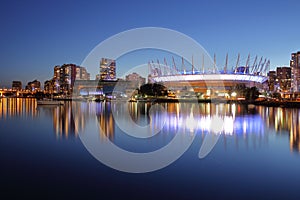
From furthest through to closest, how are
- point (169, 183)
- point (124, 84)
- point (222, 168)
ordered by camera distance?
1. point (124, 84)
2. point (222, 168)
3. point (169, 183)

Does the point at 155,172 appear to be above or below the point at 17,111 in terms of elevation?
below

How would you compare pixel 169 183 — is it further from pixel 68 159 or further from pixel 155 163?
pixel 68 159

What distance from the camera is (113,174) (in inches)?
219

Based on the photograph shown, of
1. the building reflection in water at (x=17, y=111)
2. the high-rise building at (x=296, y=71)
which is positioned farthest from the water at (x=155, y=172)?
the high-rise building at (x=296, y=71)

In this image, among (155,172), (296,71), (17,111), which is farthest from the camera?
(296,71)

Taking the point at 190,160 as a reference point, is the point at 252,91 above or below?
above

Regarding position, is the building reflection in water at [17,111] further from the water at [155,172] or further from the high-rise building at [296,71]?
the high-rise building at [296,71]

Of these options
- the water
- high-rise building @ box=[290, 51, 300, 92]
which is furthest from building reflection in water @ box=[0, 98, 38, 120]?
high-rise building @ box=[290, 51, 300, 92]

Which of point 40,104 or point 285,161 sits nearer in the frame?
point 285,161

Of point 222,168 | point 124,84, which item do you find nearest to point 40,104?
point 222,168

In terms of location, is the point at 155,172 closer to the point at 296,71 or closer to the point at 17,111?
the point at 17,111

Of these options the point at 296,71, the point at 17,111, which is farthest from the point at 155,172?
the point at 296,71

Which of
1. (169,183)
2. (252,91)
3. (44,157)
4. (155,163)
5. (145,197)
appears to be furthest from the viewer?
(252,91)

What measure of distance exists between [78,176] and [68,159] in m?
1.60
